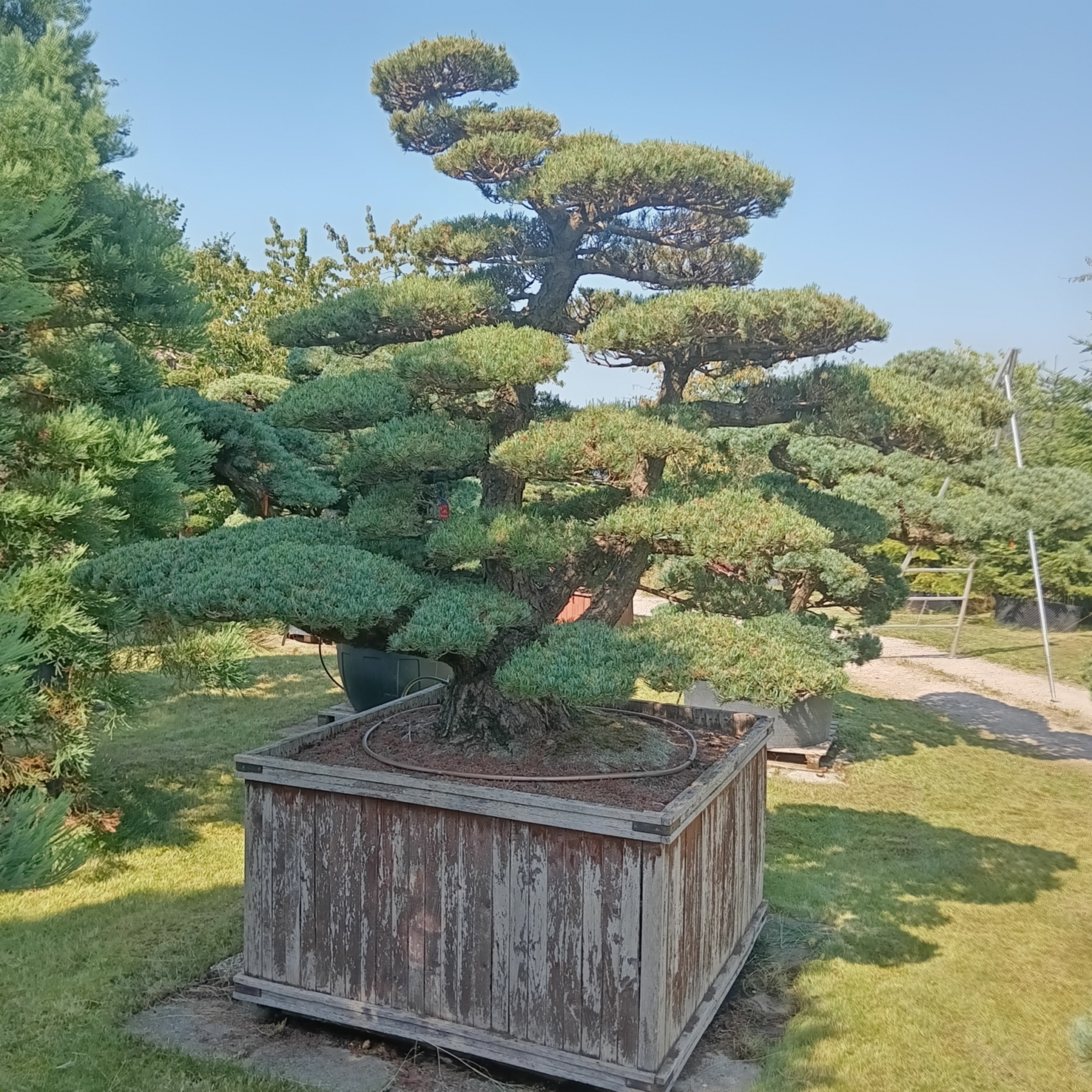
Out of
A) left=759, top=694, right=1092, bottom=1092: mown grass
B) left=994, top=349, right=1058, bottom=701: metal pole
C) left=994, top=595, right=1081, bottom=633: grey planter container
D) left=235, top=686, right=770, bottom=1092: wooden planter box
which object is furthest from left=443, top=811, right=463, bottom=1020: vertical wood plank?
left=994, top=595, right=1081, bottom=633: grey planter container

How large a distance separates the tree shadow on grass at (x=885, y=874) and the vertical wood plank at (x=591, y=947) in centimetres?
143

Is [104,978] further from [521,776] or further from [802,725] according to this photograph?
[802,725]

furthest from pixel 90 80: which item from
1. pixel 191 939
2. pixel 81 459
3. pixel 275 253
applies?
pixel 275 253

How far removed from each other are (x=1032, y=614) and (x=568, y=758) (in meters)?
12.7

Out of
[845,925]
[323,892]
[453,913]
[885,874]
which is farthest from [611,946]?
[885,874]

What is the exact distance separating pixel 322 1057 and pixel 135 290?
10.6 ft

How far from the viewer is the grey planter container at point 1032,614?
13.6m

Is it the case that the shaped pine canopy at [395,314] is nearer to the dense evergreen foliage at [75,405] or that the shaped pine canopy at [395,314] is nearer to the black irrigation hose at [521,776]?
the dense evergreen foliage at [75,405]

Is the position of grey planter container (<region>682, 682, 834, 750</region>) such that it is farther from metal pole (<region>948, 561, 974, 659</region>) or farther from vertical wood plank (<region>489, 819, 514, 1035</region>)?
metal pole (<region>948, 561, 974, 659</region>)

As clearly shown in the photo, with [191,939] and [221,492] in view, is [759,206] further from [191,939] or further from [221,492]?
[221,492]

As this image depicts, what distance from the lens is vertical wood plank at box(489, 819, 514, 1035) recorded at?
2.83 meters

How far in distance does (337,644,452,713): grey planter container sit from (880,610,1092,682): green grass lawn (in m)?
7.24


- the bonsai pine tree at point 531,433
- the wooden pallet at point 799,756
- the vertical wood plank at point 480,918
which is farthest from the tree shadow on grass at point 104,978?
the wooden pallet at point 799,756

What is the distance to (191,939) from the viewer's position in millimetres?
3688
